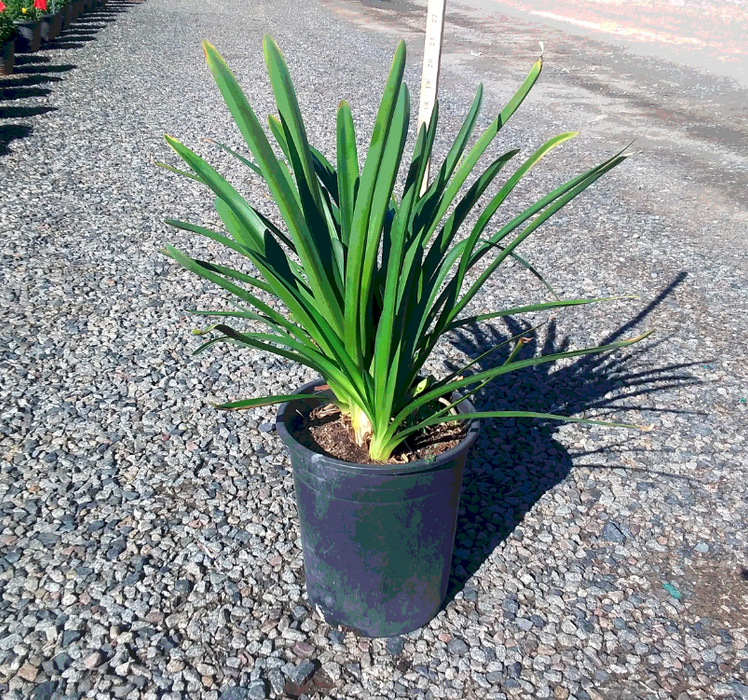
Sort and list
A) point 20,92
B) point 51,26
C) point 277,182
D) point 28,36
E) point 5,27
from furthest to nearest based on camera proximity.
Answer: point 51,26 → point 28,36 → point 5,27 → point 20,92 → point 277,182

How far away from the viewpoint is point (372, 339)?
6.13 ft

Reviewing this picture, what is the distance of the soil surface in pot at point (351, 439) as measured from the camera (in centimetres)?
192

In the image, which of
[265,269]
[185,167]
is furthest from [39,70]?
[265,269]

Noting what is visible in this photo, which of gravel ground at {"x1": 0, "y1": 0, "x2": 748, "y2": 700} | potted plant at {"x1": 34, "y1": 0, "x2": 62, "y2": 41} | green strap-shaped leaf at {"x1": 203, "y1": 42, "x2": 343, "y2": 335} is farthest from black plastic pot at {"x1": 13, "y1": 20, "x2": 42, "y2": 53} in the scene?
green strap-shaped leaf at {"x1": 203, "y1": 42, "x2": 343, "y2": 335}

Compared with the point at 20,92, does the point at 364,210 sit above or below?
above

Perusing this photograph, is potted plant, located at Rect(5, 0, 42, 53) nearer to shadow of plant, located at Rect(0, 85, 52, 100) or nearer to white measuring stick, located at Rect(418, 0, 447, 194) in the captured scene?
shadow of plant, located at Rect(0, 85, 52, 100)

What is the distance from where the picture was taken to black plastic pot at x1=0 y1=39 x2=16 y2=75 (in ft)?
27.6

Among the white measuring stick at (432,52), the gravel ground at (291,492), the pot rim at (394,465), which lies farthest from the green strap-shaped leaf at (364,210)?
the white measuring stick at (432,52)

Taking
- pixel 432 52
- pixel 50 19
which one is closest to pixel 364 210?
pixel 432 52

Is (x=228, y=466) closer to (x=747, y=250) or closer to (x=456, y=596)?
(x=456, y=596)

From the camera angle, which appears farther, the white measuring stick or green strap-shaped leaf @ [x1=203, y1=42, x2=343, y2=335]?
the white measuring stick

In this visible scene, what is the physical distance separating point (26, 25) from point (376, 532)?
10486 mm

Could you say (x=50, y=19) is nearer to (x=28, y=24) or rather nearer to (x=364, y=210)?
(x=28, y=24)

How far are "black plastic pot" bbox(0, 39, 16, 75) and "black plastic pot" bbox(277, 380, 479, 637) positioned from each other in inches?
329
